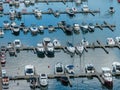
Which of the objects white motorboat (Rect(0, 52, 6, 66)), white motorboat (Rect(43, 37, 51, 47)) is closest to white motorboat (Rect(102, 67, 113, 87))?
white motorboat (Rect(43, 37, 51, 47))

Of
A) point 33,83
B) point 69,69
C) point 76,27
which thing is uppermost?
point 76,27

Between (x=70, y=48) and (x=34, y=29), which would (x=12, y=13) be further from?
(x=70, y=48)

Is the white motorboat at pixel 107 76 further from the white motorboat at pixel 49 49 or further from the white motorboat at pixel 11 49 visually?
the white motorboat at pixel 11 49

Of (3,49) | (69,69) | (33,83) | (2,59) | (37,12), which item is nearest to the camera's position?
(33,83)

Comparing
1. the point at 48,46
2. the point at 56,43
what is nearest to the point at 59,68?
the point at 48,46

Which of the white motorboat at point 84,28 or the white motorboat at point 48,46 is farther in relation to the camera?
the white motorboat at point 84,28

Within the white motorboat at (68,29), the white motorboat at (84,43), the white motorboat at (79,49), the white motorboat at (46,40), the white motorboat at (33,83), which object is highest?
the white motorboat at (68,29)

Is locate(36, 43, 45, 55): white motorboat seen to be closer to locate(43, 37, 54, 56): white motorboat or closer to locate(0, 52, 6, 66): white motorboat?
locate(43, 37, 54, 56): white motorboat

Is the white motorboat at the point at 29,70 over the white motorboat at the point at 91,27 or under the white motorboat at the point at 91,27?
under

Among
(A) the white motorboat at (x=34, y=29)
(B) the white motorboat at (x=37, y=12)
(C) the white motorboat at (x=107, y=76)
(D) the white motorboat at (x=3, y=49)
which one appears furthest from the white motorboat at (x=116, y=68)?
(B) the white motorboat at (x=37, y=12)

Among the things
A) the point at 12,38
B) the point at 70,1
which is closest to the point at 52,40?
the point at 12,38
